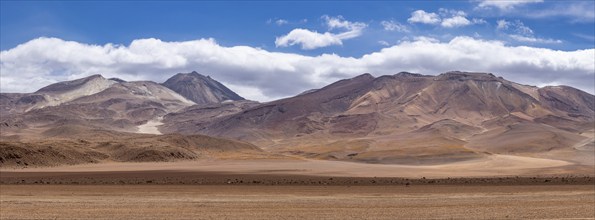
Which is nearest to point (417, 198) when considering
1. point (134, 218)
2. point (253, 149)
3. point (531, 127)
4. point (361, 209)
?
point (361, 209)

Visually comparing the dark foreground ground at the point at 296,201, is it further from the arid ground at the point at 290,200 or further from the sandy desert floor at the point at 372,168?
the sandy desert floor at the point at 372,168

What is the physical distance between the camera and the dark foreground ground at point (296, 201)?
31797 millimetres

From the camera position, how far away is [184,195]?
145 ft

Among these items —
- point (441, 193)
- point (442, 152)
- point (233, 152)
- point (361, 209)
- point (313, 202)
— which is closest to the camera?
point (361, 209)

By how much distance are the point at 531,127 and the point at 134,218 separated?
174 metres

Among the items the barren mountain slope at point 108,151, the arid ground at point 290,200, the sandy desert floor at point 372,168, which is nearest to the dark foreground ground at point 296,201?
the arid ground at point 290,200

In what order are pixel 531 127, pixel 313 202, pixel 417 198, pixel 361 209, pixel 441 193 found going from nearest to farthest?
pixel 361 209 → pixel 313 202 → pixel 417 198 → pixel 441 193 → pixel 531 127

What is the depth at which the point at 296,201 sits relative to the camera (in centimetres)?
4003

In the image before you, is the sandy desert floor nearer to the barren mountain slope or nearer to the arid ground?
the barren mountain slope

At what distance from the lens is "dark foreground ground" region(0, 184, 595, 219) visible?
31.8 meters

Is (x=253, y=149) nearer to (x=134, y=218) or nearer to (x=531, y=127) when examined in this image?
(x=531, y=127)

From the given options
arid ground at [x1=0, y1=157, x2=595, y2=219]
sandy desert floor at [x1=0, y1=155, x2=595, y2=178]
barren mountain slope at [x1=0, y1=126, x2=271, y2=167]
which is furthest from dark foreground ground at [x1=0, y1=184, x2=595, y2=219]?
barren mountain slope at [x1=0, y1=126, x2=271, y2=167]

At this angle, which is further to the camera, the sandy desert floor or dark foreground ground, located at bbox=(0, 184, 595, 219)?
the sandy desert floor

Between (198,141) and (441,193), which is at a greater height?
(198,141)
